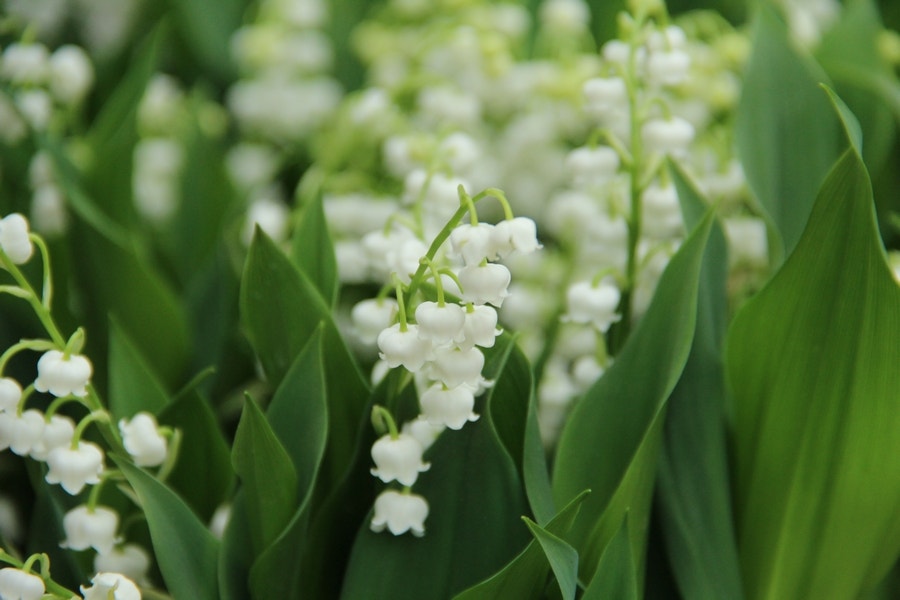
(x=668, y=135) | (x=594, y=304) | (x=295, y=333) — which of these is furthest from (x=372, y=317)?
(x=668, y=135)

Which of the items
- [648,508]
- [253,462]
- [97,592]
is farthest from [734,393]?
Answer: [97,592]

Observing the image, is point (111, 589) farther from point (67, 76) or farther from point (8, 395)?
point (67, 76)

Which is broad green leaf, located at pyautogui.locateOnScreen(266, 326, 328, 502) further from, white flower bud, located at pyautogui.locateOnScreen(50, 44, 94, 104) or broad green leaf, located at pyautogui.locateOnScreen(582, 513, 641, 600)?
white flower bud, located at pyautogui.locateOnScreen(50, 44, 94, 104)

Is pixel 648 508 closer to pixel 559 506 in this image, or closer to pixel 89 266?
pixel 559 506

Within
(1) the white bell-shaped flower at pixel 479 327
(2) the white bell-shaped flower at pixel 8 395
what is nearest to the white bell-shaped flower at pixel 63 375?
(2) the white bell-shaped flower at pixel 8 395

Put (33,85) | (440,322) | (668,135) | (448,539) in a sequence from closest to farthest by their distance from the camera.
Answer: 1. (440,322)
2. (448,539)
3. (668,135)
4. (33,85)

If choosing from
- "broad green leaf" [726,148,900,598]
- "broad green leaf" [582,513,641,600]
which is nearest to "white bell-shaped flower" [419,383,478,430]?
"broad green leaf" [582,513,641,600]

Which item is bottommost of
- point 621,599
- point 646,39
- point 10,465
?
point 10,465
